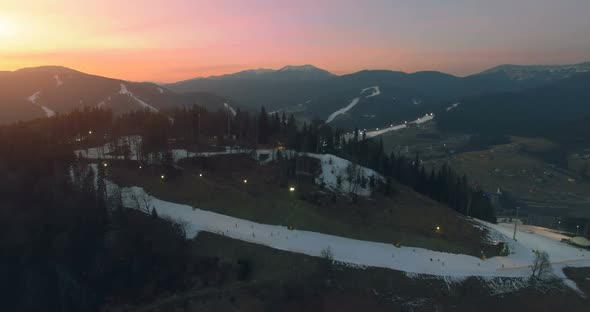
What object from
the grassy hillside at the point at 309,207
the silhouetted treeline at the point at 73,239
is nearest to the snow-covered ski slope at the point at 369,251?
the grassy hillside at the point at 309,207

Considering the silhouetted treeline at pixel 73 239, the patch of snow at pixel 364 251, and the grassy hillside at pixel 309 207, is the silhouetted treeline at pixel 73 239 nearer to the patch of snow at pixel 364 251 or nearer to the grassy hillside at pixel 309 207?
the grassy hillside at pixel 309 207

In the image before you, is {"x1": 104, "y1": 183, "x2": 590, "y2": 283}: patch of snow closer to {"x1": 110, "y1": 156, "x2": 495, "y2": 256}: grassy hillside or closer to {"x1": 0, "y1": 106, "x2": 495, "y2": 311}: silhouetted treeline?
{"x1": 110, "y1": 156, "x2": 495, "y2": 256}: grassy hillside

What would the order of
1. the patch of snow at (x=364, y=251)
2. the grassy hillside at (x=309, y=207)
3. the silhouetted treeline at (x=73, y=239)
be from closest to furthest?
the silhouetted treeline at (x=73, y=239) < the patch of snow at (x=364, y=251) < the grassy hillside at (x=309, y=207)

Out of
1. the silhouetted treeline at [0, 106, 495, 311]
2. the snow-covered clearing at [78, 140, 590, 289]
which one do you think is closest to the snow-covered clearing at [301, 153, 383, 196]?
the silhouetted treeline at [0, 106, 495, 311]

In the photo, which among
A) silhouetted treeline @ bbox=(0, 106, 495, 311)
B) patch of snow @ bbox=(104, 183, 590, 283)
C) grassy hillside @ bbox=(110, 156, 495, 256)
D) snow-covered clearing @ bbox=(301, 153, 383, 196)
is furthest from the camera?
snow-covered clearing @ bbox=(301, 153, 383, 196)

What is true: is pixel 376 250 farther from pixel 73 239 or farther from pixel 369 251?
pixel 73 239

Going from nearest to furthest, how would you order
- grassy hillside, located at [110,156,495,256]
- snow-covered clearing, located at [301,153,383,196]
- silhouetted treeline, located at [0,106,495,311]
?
silhouetted treeline, located at [0,106,495,311]
grassy hillside, located at [110,156,495,256]
snow-covered clearing, located at [301,153,383,196]

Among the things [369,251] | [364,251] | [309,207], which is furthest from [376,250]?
[309,207]

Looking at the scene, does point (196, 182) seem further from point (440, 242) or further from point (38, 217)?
point (440, 242)
